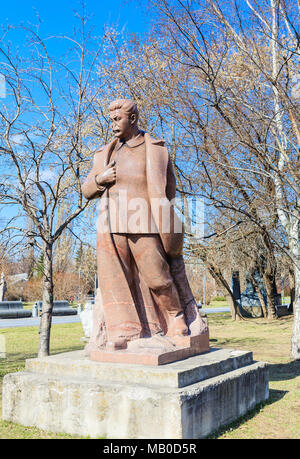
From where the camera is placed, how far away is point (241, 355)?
17.9 feet

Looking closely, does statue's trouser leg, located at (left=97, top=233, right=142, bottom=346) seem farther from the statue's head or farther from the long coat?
the statue's head

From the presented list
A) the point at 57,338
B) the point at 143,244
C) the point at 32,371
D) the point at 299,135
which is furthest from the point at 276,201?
the point at 57,338

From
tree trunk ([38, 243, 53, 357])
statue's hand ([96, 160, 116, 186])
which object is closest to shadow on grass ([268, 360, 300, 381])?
tree trunk ([38, 243, 53, 357])

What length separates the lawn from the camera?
176 inches

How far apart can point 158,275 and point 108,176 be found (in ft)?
3.94

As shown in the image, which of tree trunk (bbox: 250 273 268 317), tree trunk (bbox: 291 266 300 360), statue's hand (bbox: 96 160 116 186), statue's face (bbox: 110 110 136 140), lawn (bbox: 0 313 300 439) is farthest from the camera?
tree trunk (bbox: 250 273 268 317)

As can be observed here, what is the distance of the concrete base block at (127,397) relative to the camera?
3850 millimetres

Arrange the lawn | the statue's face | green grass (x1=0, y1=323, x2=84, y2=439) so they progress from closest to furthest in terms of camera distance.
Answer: green grass (x1=0, y1=323, x2=84, y2=439) → the lawn → the statue's face

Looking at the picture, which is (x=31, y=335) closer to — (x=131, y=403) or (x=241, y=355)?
(x=241, y=355)

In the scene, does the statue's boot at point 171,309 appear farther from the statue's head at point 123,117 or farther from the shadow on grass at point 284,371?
the shadow on grass at point 284,371

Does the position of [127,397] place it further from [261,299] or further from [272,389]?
[261,299]

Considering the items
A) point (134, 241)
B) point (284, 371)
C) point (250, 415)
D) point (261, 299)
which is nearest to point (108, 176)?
point (134, 241)

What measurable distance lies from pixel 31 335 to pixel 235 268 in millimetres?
8822

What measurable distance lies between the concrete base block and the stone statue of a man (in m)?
0.46
